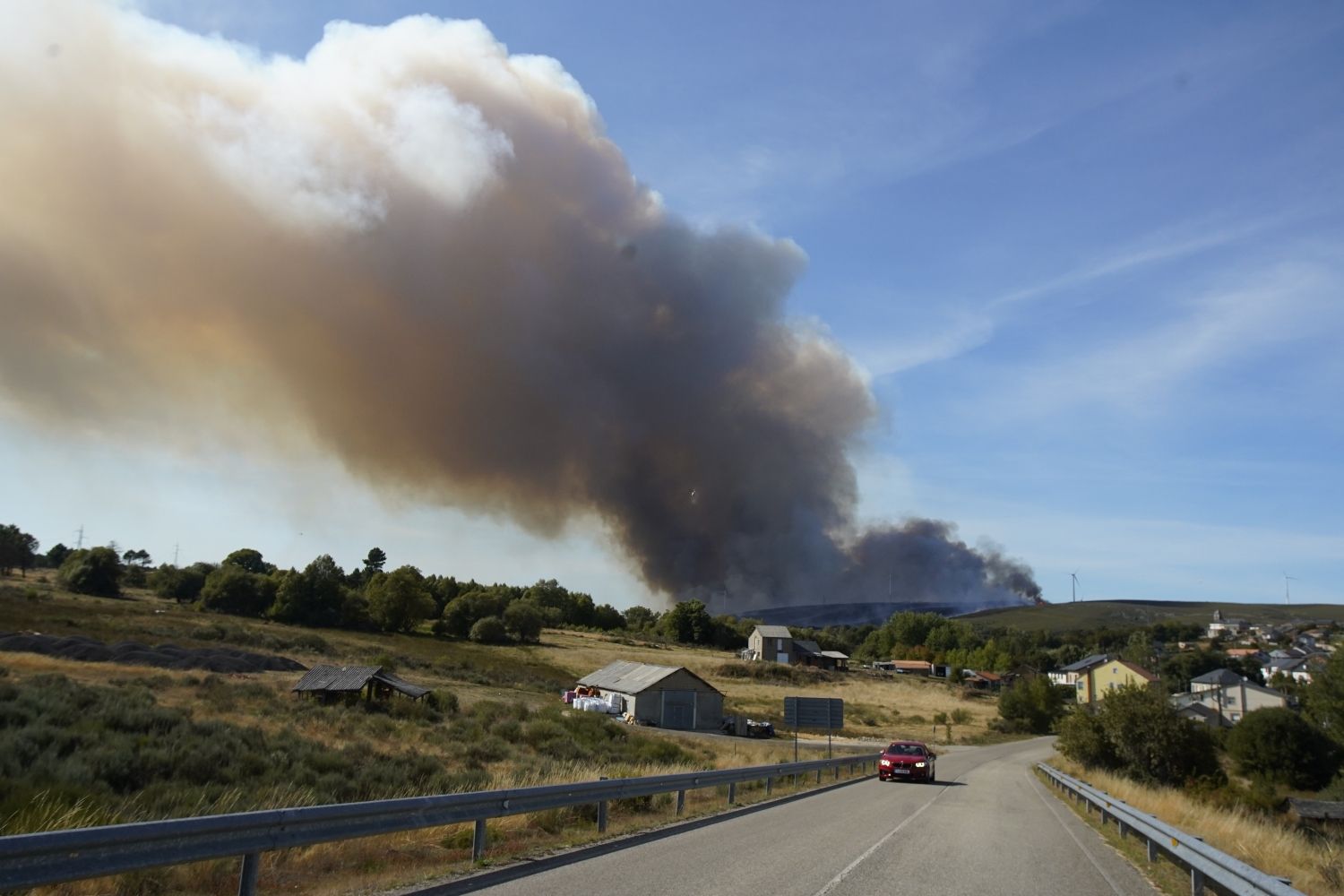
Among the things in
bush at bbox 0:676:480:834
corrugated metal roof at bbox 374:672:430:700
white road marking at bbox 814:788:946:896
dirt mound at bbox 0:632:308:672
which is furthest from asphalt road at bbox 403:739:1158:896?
dirt mound at bbox 0:632:308:672

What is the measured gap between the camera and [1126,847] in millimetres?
14469

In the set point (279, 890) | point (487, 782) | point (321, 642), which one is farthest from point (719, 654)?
point (279, 890)

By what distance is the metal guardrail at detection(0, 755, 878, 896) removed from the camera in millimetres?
5516

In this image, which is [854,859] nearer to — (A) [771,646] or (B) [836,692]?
(B) [836,692]

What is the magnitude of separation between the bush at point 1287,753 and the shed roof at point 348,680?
50246 millimetres

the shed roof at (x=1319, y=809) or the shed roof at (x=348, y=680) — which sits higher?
the shed roof at (x=348, y=680)

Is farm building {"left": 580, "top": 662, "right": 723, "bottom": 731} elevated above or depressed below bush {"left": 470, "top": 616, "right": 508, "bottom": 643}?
below

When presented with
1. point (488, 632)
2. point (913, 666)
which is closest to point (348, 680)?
point (488, 632)

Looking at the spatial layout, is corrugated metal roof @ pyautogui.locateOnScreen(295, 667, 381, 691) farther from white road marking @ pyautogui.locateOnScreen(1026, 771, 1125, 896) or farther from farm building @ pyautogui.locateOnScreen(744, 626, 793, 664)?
farm building @ pyautogui.locateOnScreen(744, 626, 793, 664)

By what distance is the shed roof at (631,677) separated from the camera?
188ft

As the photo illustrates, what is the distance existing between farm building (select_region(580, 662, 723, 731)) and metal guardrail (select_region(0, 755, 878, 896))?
4533cm

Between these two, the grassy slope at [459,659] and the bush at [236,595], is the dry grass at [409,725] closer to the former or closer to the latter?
the grassy slope at [459,659]

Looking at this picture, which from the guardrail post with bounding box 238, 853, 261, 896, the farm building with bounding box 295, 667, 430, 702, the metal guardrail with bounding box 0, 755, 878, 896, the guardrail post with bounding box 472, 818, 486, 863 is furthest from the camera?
the farm building with bounding box 295, 667, 430, 702

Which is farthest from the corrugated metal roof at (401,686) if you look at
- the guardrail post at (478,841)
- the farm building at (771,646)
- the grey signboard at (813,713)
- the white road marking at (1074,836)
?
the farm building at (771,646)
